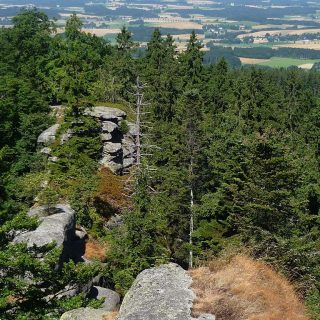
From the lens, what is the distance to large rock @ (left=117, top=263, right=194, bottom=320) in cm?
1334

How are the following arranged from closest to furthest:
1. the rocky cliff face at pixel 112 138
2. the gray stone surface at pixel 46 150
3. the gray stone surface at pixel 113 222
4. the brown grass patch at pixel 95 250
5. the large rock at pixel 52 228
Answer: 1. the large rock at pixel 52 228
2. the brown grass patch at pixel 95 250
3. the gray stone surface at pixel 113 222
4. the gray stone surface at pixel 46 150
5. the rocky cliff face at pixel 112 138

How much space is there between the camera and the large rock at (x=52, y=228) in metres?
25.3

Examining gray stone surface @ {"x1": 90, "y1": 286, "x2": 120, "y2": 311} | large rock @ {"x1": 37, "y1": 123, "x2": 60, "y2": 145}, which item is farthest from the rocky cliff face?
gray stone surface @ {"x1": 90, "y1": 286, "x2": 120, "y2": 311}

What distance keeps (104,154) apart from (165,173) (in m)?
12.1

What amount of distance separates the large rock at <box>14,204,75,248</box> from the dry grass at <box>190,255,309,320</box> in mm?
10701

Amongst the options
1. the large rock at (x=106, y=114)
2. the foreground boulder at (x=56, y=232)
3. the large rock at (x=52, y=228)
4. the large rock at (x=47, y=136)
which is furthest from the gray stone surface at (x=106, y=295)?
the large rock at (x=106, y=114)

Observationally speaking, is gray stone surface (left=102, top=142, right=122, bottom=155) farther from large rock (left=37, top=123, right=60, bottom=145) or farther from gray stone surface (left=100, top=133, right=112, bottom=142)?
large rock (left=37, top=123, right=60, bottom=145)

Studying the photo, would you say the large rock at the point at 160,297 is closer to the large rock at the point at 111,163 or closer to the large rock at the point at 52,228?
the large rock at the point at 52,228

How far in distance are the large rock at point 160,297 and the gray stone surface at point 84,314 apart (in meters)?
2.09

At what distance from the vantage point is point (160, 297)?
14125mm

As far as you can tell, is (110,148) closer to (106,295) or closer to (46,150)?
(46,150)

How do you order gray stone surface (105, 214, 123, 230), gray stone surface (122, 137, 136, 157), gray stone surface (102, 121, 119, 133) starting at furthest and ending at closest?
gray stone surface (122, 137, 136, 157)
gray stone surface (102, 121, 119, 133)
gray stone surface (105, 214, 123, 230)

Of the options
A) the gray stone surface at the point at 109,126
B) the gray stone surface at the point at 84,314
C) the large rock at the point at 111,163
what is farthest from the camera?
the gray stone surface at the point at 109,126

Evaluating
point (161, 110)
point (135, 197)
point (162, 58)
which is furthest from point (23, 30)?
point (135, 197)
